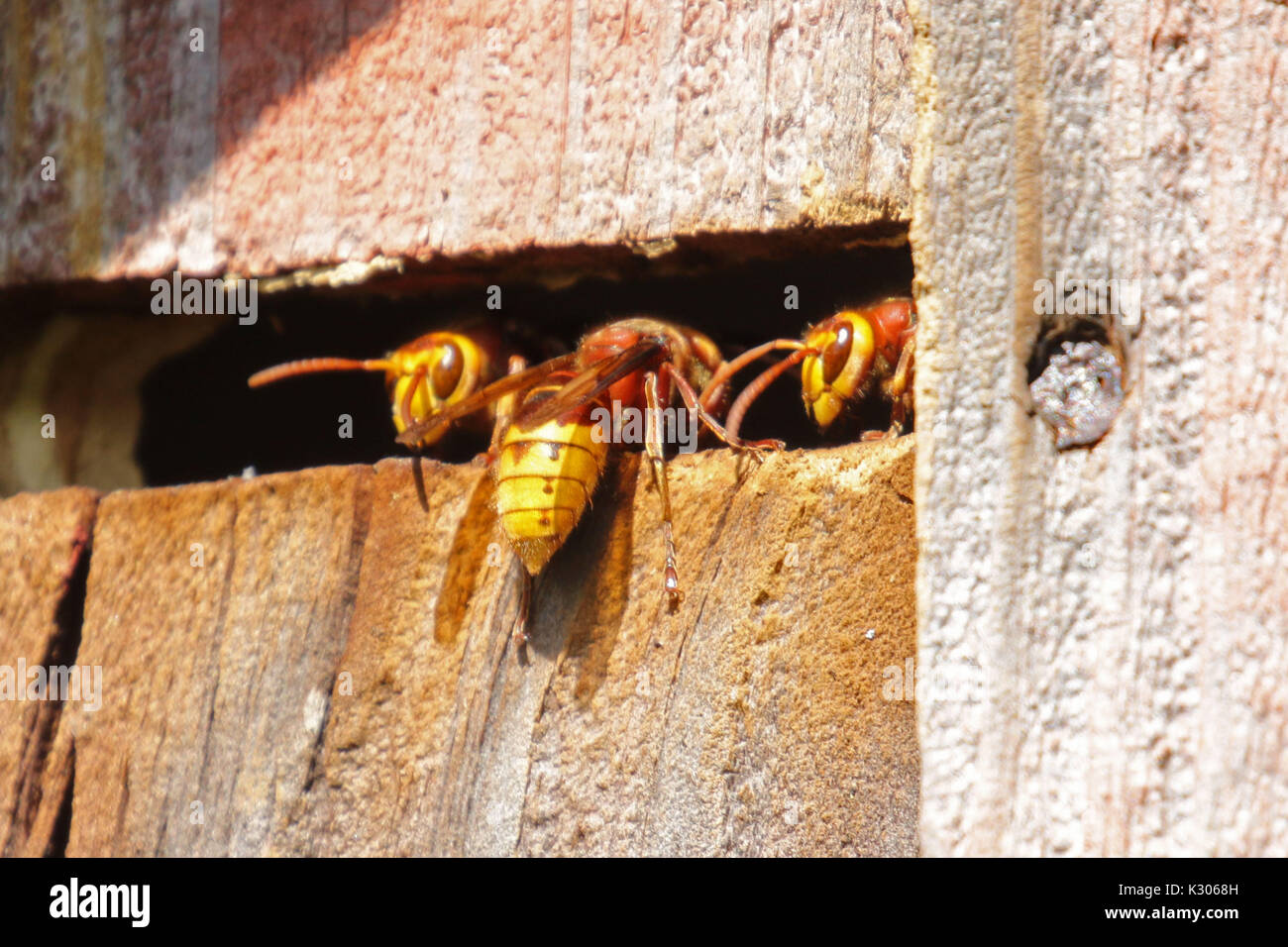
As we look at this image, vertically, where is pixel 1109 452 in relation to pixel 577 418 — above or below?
below

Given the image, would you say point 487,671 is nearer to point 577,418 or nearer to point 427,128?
point 577,418

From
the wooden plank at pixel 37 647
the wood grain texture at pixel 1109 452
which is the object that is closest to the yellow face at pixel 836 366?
the wood grain texture at pixel 1109 452

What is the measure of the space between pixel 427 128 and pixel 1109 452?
1161mm

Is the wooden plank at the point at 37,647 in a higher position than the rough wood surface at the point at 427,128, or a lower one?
lower

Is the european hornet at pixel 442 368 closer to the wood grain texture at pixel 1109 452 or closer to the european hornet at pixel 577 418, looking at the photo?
the european hornet at pixel 577 418

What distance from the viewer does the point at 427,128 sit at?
1898 mm

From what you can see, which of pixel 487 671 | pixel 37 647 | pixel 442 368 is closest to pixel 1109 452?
pixel 487 671

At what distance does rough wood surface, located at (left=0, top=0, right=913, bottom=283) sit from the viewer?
5.24ft

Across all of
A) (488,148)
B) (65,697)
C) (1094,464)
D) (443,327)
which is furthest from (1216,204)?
(65,697)

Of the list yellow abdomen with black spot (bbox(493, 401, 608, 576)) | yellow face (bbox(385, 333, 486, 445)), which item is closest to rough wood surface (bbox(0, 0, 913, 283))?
yellow face (bbox(385, 333, 486, 445))

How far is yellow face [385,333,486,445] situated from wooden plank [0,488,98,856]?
577mm

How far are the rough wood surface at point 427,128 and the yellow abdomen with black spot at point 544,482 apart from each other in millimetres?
283

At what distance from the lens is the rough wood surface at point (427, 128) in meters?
1.60

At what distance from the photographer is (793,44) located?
5.30 feet
